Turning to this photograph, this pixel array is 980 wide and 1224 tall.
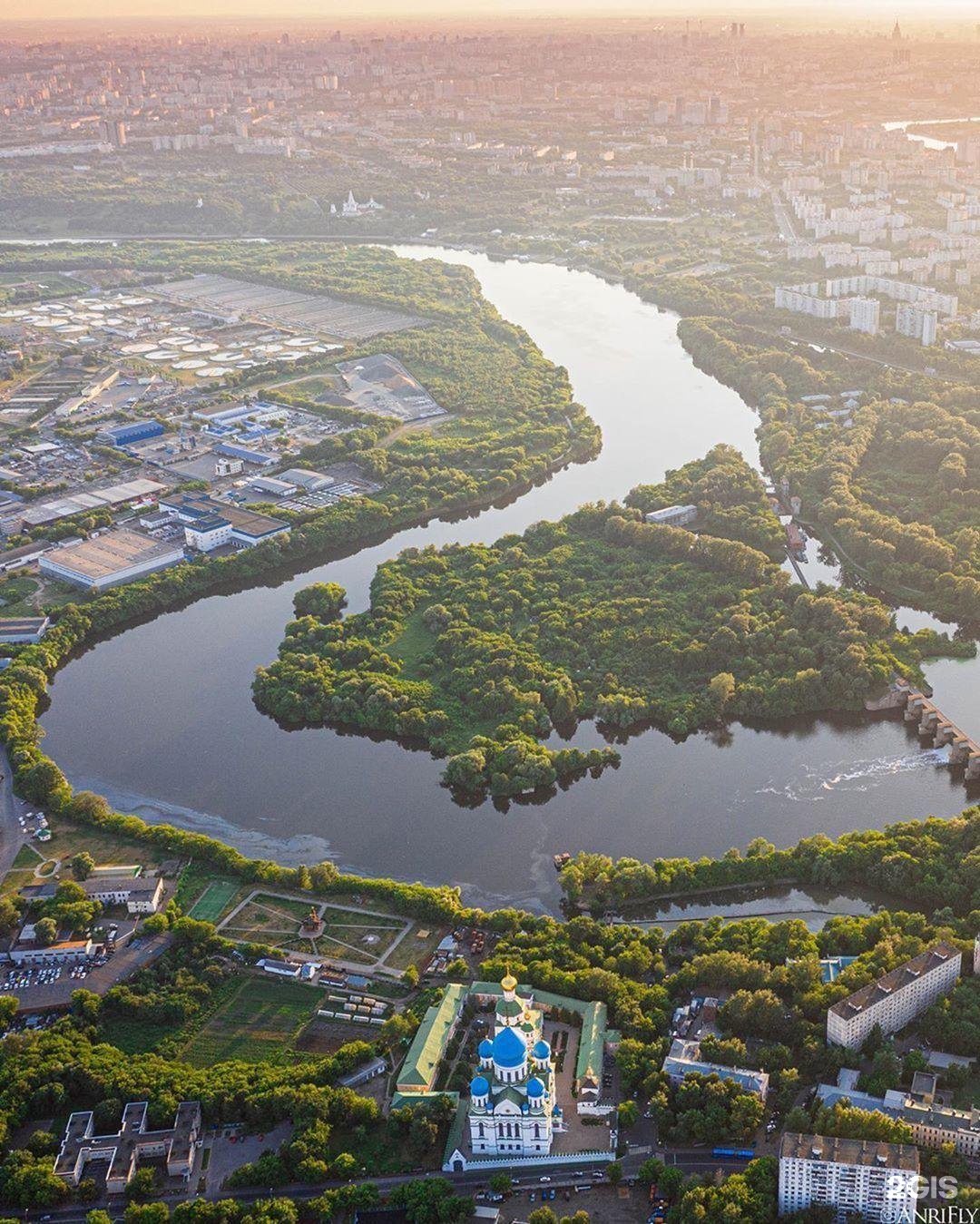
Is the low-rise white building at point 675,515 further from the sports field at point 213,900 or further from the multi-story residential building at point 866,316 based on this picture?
the multi-story residential building at point 866,316

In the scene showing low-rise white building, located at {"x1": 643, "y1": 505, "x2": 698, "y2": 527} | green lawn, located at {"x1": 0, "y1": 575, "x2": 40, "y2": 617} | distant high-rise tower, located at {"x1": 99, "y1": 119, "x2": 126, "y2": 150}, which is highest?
distant high-rise tower, located at {"x1": 99, "y1": 119, "x2": 126, "y2": 150}

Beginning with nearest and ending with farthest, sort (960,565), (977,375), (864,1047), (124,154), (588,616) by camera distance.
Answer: (864,1047)
(588,616)
(960,565)
(977,375)
(124,154)

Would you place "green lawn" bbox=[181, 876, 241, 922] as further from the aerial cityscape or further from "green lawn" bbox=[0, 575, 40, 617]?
"green lawn" bbox=[0, 575, 40, 617]

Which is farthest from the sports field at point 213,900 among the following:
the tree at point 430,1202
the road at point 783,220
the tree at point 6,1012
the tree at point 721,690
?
the road at point 783,220

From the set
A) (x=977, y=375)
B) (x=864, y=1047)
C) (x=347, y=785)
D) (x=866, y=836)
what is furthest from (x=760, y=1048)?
(x=977, y=375)

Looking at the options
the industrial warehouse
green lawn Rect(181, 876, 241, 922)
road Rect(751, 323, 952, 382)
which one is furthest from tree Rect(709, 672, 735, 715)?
road Rect(751, 323, 952, 382)

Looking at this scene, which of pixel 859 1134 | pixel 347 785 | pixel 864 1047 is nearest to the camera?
pixel 859 1134

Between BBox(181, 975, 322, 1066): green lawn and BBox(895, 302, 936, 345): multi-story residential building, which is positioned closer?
BBox(181, 975, 322, 1066): green lawn

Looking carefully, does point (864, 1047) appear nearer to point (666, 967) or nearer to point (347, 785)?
point (666, 967)
